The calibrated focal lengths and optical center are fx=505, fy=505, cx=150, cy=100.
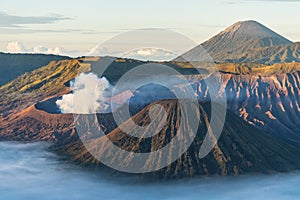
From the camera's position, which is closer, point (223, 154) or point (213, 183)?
point (213, 183)

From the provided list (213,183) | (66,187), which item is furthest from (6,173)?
(213,183)

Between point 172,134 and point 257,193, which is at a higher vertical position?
point 172,134

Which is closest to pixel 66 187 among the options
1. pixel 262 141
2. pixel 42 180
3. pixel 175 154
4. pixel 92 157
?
pixel 42 180

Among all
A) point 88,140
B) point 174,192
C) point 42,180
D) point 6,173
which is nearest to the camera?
point 174,192

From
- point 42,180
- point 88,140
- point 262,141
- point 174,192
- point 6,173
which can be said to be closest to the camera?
point 174,192

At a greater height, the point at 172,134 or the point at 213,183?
the point at 172,134

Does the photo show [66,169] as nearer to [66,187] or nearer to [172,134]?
[66,187]

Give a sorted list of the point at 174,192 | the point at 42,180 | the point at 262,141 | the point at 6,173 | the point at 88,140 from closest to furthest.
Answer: the point at 174,192, the point at 42,180, the point at 6,173, the point at 262,141, the point at 88,140

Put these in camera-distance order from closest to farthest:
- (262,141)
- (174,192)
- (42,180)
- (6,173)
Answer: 1. (174,192)
2. (42,180)
3. (6,173)
4. (262,141)

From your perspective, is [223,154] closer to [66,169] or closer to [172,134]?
[172,134]

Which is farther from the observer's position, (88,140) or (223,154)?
(88,140)
